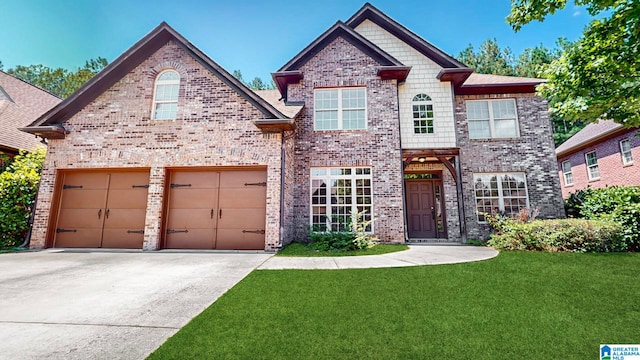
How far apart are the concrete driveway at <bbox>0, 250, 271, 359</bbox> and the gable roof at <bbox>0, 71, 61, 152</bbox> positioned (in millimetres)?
6496

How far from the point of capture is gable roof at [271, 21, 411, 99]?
10.3 metres

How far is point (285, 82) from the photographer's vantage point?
1095 centimetres

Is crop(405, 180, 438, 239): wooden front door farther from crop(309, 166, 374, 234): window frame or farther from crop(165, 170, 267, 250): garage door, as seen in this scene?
crop(165, 170, 267, 250): garage door

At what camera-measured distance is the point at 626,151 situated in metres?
14.0

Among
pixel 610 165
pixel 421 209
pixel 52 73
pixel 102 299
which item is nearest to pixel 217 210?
pixel 102 299

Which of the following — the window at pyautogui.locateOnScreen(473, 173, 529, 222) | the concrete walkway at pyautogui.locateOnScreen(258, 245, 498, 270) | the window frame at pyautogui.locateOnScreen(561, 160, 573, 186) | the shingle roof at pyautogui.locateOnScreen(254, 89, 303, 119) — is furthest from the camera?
the window frame at pyautogui.locateOnScreen(561, 160, 573, 186)

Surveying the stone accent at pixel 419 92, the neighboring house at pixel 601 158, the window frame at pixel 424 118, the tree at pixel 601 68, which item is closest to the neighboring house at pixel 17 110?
the stone accent at pixel 419 92

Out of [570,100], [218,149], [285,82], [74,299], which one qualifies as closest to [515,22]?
[570,100]

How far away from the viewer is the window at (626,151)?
Result: 45.3 feet

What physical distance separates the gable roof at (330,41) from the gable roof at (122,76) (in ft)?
8.31

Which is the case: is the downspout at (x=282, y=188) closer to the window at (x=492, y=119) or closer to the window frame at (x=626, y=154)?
the window at (x=492, y=119)

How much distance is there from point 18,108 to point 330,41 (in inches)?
592

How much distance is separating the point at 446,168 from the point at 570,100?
4.35 metres

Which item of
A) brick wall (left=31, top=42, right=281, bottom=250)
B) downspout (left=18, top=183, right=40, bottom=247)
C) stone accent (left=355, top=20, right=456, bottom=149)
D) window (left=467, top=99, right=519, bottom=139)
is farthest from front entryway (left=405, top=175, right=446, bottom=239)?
downspout (left=18, top=183, right=40, bottom=247)
